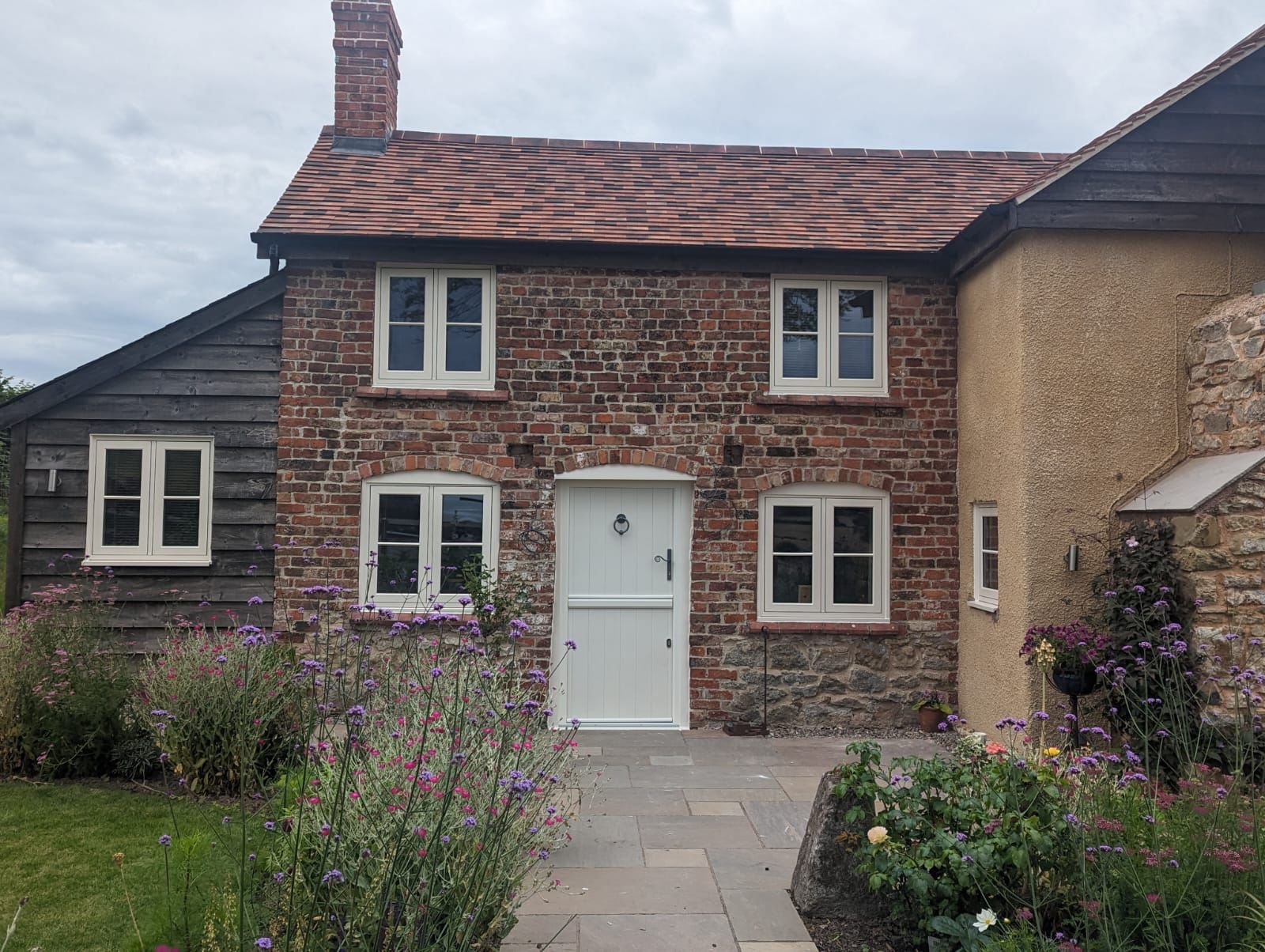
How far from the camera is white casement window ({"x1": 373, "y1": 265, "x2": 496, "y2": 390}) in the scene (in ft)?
28.9

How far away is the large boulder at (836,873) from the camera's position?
4.52 meters

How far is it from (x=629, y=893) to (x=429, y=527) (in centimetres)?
460

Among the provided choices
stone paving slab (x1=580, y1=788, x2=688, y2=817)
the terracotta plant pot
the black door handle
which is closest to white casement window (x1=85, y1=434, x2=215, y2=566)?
the black door handle

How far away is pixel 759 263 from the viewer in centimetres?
886

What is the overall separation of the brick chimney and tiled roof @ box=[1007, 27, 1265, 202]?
6.85 metres

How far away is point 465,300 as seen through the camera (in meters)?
8.90

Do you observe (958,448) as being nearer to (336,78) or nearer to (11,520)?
(336,78)

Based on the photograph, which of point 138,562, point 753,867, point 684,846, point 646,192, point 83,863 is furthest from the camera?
point 646,192

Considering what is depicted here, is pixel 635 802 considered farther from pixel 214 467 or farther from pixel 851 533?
pixel 214 467

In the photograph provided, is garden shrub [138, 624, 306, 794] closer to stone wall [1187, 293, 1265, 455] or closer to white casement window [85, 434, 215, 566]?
white casement window [85, 434, 215, 566]

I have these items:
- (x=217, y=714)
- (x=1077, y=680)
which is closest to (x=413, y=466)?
(x=217, y=714)

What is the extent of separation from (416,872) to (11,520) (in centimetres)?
695

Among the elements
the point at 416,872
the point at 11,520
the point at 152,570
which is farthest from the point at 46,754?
the point at 416,872

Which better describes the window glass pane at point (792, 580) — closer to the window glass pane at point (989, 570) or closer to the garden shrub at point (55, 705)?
the window glass pane at point (989, 570)
